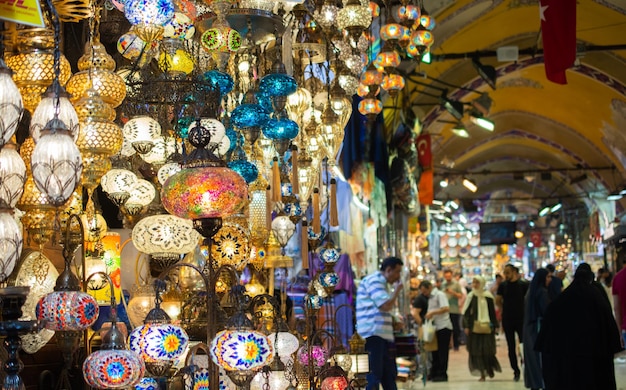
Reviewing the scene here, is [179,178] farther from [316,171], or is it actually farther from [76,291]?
[316,171]

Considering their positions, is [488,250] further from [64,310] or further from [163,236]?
[64,310]

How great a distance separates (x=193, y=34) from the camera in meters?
4.76

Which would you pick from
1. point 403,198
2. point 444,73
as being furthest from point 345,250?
point 444,73

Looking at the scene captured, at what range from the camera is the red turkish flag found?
818 centimetres

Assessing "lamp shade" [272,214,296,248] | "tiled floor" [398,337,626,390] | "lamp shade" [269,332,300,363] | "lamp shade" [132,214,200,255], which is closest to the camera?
"lamp shade" [132,214,200,255]

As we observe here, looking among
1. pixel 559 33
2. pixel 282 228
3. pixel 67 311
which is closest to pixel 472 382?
pixel 559 33

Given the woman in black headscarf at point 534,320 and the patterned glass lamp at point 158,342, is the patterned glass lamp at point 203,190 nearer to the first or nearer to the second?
the patterned glass lamp at point 158,342

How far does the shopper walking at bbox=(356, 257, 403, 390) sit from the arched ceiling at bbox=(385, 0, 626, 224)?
531 cm

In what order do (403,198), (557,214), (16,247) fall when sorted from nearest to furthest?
(16,247)
(403,198)
(557,214)

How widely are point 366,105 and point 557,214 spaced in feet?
93.9

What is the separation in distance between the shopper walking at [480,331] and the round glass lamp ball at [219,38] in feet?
27.7

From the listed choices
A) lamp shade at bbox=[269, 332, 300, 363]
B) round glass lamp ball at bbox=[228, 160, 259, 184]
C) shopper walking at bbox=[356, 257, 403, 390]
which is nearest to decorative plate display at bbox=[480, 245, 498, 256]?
shopper walking at bbox=[356, 257, 403, 390]

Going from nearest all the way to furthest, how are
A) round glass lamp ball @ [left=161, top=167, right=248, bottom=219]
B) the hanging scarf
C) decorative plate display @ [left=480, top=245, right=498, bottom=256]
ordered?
round glass lamp ball @ [left=161, top=167, right=248, bottom=219]
the hanging scarf
decorative plate display @ [left=480, top=245, right=498, bottom=256]

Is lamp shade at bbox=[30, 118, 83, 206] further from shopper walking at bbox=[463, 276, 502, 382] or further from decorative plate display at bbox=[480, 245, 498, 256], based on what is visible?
decorative plate display at bbox=[480, 245, 498, 256]
